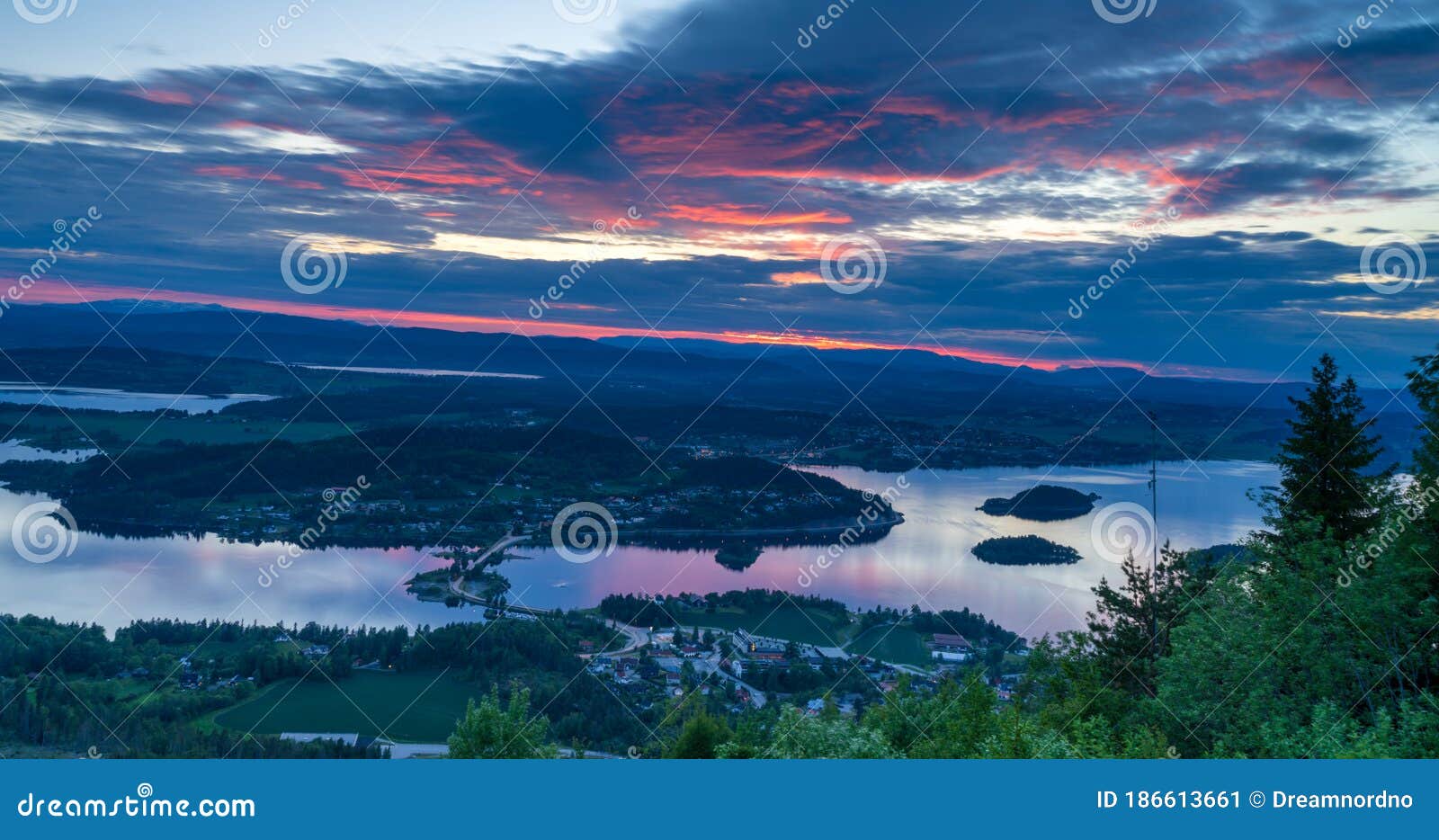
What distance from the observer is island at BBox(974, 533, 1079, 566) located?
21391mm

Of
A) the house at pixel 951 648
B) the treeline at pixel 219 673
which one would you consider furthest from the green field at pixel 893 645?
the treeline at pixel 219 673

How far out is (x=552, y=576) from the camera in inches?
703

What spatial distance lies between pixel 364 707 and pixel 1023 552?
55.9 feet

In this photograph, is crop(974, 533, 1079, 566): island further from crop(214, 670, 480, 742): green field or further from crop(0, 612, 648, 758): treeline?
crop(214, 670, 480, 742): green field

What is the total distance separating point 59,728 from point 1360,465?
51.9 feet

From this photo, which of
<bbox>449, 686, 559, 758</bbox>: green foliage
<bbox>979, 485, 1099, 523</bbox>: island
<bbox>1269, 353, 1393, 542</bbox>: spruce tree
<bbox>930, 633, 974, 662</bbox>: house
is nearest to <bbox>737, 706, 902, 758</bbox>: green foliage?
<bbox>449, 686, 559, 758</bbox>: green foliage

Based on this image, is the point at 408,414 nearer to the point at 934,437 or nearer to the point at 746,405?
the point at 746,405

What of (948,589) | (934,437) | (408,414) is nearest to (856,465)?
(934,437)

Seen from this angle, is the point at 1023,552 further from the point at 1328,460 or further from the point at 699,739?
the point at 699,739

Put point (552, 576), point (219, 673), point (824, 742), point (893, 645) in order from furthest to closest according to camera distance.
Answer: point (552, 576), point (893, 645), point (219, 673), point (824, 742)

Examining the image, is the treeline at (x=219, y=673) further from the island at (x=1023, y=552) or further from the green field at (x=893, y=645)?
the island at (x=1023, y=552)

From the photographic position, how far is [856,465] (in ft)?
90.4

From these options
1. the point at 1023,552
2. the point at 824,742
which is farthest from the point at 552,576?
the point at 824,742

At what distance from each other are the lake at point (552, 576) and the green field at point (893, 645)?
219 cm
